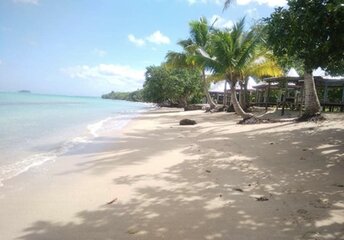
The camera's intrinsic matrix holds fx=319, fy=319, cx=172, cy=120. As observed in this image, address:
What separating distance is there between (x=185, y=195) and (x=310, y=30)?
415cm

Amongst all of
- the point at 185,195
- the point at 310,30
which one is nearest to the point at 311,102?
the point at 310,30

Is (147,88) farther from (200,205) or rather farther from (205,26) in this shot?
(200,205)

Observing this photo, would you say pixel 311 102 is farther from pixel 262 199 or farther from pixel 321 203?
pixel 262 199

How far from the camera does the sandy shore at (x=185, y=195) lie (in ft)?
13.5

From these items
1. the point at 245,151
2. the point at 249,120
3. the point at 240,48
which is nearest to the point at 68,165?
the point at 245,151

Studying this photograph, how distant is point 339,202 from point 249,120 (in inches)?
443

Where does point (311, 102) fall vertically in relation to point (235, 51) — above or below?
below

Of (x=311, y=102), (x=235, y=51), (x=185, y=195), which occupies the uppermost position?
(x=235, y=51)

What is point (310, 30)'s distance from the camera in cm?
645

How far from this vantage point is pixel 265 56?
18188mm

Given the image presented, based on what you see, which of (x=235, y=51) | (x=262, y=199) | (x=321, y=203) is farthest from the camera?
(x=235, y=51)

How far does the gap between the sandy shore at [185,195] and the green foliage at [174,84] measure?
38709 mm

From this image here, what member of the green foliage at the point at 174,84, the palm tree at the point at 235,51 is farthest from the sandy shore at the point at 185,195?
the green foliage at the point at 174,84

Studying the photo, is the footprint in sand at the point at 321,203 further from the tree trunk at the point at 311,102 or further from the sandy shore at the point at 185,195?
A: the tree trunk at the point at 311,102
